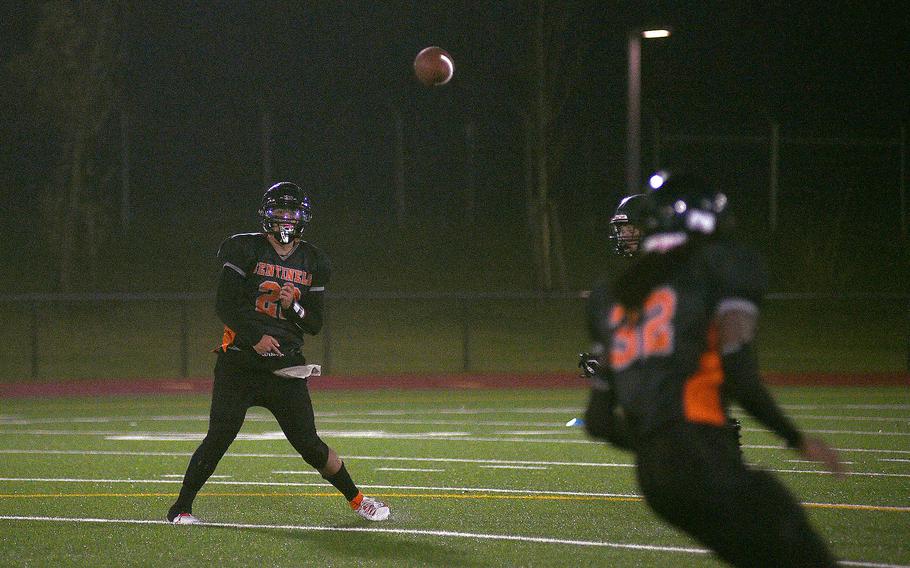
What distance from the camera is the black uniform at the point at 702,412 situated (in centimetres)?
367

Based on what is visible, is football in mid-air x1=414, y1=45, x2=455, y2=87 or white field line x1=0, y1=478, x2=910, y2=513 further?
football in mid-air x1=414, y1=45, x2=455, y2=87

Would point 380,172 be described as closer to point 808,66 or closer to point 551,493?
point 808,66

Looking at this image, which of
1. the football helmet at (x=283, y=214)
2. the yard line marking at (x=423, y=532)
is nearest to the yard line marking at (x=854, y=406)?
the yard line marking at (x=423, y=532)

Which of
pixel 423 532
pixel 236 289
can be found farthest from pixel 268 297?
pixel 423 532

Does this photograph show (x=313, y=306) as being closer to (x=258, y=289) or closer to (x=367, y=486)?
(x=258, y=289)

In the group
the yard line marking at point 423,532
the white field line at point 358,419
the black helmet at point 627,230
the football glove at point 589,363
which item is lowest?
the white field line at point 358,419

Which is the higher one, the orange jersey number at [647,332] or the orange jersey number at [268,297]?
the orange jersey number at [647,332]

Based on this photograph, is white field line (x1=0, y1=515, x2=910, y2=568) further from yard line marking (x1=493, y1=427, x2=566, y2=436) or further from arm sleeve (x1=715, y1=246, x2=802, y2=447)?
yard line marking (x1=493, y1=427, x2=566, y2=436)

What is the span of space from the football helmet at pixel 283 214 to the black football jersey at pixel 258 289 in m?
0.10

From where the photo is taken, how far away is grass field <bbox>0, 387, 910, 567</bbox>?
672cm

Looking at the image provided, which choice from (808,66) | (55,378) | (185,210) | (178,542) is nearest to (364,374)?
(55,378)

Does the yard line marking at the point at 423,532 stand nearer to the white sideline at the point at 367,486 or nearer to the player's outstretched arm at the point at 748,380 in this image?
the white sideline at the point at 367,486

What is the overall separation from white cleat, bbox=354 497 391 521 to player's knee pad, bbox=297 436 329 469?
0.37 metres

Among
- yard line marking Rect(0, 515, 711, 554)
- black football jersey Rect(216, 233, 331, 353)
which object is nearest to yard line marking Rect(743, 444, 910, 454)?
yard line marking Rect(0, 515, 711, 554)
